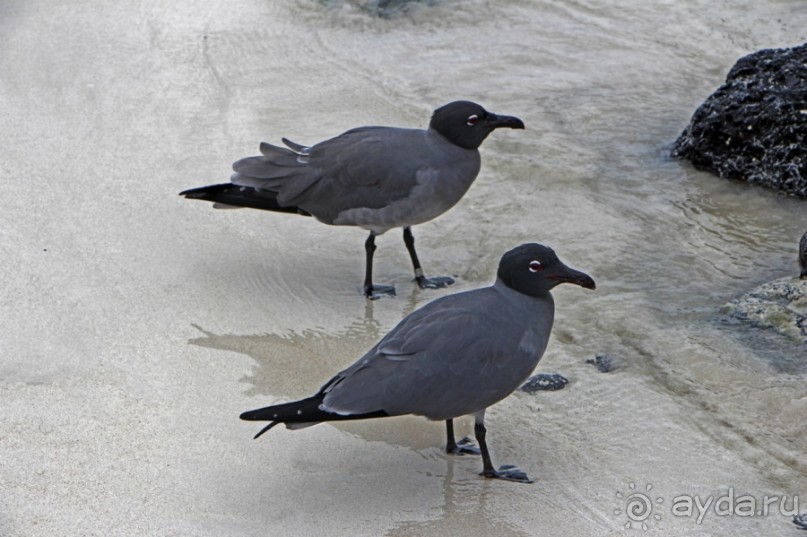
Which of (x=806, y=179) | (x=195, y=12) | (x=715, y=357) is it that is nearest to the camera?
(x=715, y=357)

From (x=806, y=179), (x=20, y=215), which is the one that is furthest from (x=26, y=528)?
(x=806, y=179)

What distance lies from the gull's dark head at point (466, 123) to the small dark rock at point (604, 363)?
137 cm

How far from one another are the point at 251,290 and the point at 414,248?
3.06ft

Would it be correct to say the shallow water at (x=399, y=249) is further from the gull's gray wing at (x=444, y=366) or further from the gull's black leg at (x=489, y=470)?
the gull's gray wing at (x=444, y=366)

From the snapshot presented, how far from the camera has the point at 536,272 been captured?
15.1 ft

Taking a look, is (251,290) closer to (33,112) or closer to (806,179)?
(33,112)

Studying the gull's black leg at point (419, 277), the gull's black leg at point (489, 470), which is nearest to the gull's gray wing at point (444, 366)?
the gull's black leg at point (489, 470)

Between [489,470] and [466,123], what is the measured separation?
7.01 ft

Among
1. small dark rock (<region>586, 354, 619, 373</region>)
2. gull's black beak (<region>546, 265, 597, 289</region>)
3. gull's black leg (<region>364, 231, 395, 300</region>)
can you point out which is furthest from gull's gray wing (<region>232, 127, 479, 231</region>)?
gull's black beak (<region>546, 265, 597, 289</region>)

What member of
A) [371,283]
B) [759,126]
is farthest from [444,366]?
[759,126]

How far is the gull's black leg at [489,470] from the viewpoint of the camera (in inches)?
176

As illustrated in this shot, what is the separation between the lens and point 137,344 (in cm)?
527

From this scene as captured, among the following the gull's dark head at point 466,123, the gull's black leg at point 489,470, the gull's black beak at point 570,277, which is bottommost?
the gull's black leg at point 489,470

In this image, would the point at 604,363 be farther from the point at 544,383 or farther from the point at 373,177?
the point at 373,177
